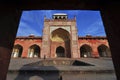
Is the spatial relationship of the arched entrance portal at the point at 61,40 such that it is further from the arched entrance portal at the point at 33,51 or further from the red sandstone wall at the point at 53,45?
the arched entrance portal at the point at 33,51

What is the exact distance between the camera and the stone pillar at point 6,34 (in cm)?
157

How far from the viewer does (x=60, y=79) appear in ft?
22.4

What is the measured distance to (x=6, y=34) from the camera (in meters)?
1.65

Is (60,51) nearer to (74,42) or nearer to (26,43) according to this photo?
(74,42)

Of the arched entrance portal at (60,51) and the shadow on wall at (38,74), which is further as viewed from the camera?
the arched entrance portal at (60,51)

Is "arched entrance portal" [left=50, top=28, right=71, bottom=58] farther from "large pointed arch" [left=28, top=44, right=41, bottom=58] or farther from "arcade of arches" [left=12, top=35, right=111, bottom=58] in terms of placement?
"large pointed arch" [left=28, top=44, right=41, bottom=58]

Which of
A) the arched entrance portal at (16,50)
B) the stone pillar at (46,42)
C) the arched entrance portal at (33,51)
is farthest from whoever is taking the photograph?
the arched entrance portal at (16,50)

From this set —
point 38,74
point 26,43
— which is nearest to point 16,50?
point 26,43

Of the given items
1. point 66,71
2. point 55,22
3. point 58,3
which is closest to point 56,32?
point 55,22

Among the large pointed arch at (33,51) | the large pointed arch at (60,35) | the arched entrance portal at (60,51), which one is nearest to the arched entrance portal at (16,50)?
the large pointed arch at (33,51)

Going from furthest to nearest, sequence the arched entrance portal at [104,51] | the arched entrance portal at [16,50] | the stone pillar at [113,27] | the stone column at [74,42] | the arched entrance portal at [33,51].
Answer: the arched entrance portal at [16,50], the arched entrance portal at [104,51], the arched entrance portal at [33,51], the stone column at [74,42], the stone pillar at [113,27]

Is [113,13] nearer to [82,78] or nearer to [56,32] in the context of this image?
[82,78]

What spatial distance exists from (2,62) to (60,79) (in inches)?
222

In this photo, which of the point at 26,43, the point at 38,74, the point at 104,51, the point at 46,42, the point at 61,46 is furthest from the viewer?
the point at 104,51
